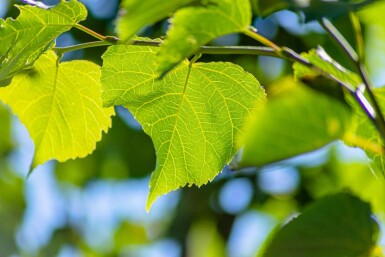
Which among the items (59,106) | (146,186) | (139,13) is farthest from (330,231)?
(146,186)

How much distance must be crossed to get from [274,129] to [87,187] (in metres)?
2.95

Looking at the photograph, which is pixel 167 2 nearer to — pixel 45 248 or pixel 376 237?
pixel 376 237

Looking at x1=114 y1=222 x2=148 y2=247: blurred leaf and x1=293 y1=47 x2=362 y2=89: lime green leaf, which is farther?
x1=114 y1=222 x2=148 y2=247: blurred leaf

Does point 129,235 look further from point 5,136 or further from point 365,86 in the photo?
point 365,86

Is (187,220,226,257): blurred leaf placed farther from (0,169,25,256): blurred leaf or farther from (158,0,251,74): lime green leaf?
(158,0,251,74): lime green leaf

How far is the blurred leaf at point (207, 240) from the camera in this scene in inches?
118

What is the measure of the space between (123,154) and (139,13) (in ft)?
7.77

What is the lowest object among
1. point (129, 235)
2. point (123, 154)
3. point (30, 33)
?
point (129, 235)

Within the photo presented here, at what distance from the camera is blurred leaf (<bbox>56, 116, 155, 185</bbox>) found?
2.89 meters

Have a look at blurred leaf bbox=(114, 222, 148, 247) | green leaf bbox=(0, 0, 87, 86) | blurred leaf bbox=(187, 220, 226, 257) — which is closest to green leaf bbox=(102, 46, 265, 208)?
green leaf bbox=(0, 0, 87, 86)

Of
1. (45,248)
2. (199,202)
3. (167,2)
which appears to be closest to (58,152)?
(167,2)

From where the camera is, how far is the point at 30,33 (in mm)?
781

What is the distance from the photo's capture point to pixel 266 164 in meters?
0.46

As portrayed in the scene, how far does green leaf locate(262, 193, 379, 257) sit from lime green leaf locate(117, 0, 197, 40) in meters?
0.17
